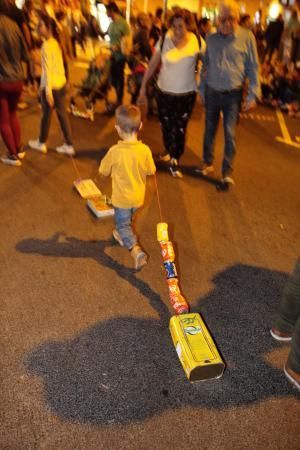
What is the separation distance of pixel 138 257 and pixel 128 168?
734 millimetres

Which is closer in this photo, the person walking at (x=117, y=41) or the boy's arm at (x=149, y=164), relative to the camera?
the boy's arm at (x=149, y=164)

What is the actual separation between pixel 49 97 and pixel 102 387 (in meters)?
3.46

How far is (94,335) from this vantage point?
106 inches

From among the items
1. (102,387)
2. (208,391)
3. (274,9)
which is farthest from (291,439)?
(274,9)

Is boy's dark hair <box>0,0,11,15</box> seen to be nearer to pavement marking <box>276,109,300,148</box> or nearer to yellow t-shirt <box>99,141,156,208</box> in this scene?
yellow t-shirt <box>99,141,156,208</box>

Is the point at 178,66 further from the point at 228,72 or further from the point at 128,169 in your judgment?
the point at 128,169

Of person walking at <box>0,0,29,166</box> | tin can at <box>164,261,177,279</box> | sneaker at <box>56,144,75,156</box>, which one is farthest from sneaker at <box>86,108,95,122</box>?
tin can at <box>164,261,177,279</box>

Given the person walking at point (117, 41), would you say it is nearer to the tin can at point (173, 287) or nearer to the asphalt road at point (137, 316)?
the asphalt road at point (137, 316)

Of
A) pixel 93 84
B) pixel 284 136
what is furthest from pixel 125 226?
pixel 284 136

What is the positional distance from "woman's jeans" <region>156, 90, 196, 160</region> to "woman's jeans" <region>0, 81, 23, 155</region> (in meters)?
1.68

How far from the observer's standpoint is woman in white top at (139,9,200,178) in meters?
4.20

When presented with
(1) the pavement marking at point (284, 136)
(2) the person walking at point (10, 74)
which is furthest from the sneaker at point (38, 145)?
(1) the pavement marking at point (284, 136)

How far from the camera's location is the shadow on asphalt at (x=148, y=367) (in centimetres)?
226

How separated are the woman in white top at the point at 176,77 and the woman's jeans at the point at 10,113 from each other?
144cm
